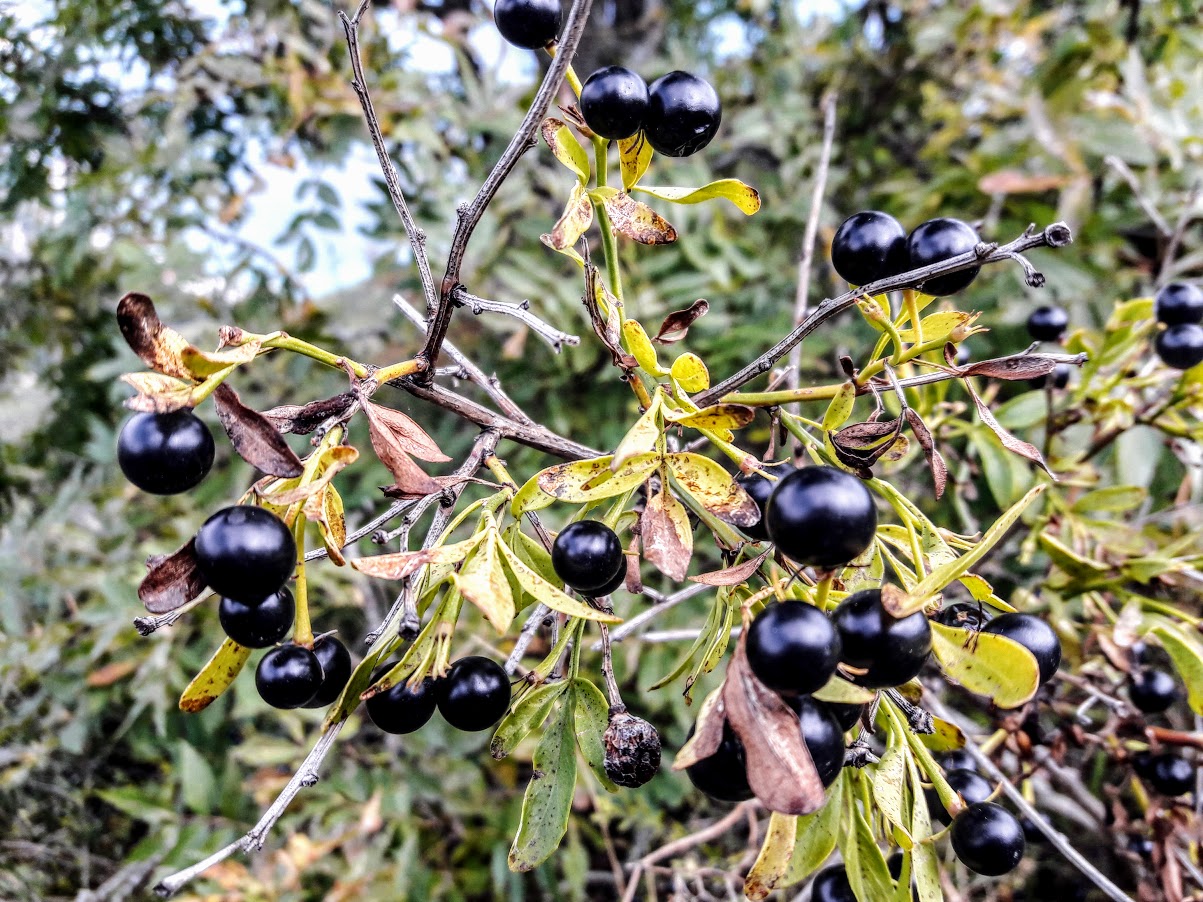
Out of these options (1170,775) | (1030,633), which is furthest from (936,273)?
(1170,775)

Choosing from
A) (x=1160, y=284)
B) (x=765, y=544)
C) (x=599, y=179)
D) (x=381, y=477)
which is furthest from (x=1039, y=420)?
(x=381, y=477)

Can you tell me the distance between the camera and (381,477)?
2006mm

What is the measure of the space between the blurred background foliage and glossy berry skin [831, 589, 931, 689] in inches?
52.2

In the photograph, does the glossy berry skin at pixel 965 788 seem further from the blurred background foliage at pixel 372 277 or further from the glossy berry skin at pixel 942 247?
the blurred background foliage at pixel 372 277

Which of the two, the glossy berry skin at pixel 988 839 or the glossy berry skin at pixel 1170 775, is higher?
the glossy berry skin at pixel 988 839

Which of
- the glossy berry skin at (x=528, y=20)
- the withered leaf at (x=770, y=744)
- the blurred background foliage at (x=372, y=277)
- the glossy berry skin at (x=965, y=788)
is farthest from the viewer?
the blurred background foliage at (x=372, y=277)

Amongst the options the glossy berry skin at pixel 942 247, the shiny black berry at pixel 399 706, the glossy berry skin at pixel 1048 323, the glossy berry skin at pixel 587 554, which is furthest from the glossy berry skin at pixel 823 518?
the glossy berry skin at pixel 1048 323

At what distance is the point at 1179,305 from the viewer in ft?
4.13

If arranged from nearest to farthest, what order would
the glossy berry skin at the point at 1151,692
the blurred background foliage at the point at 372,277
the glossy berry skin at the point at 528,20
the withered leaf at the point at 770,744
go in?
the withered leaf at the point at 770,744 → the glossy berry skin at the point at 528,20 → the glossy berry skin at the point at 1151,692 → the blurred background foliage at the point at 372,277

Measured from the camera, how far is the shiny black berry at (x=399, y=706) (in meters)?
0.69

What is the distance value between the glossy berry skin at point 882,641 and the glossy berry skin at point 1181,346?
39.2 inches

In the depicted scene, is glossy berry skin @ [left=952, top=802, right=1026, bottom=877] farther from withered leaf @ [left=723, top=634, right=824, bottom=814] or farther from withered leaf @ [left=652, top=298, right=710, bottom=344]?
withered leaf @ [left=652, top=298, right=710, bottom=344]

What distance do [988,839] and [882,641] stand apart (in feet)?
1.11

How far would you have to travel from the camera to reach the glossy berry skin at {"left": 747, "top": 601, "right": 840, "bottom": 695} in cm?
53
